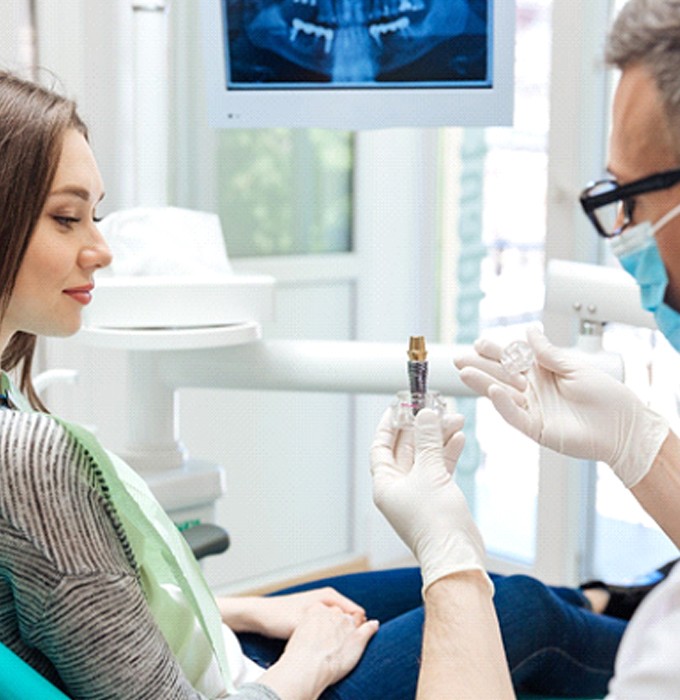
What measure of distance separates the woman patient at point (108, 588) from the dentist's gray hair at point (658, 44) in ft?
1.62

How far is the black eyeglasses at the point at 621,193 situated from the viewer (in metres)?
1.04

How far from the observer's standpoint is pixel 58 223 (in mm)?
1344

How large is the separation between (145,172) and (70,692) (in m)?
1.14

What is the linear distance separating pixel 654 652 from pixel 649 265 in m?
0.43

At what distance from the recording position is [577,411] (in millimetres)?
1482

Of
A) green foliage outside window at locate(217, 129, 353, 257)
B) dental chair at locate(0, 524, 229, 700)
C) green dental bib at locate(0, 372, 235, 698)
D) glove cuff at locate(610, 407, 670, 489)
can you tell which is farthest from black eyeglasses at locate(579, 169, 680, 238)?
green foliage outside window at locate(217, 129, 353, 257)

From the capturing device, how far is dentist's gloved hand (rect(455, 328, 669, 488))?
4.76ft

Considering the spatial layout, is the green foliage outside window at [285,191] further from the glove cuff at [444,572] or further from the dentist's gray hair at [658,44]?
the dentist's gray hair at [658,44]

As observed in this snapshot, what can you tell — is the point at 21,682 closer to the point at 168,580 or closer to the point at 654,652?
the point at 168,580

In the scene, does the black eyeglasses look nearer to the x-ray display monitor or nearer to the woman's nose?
the woman's nose

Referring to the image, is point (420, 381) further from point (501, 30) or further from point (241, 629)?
point (501, 30)

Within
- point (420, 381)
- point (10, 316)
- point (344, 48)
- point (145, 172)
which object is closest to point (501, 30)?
point (344, 48)

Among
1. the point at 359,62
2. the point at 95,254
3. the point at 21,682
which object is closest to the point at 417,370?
the point at 95,254

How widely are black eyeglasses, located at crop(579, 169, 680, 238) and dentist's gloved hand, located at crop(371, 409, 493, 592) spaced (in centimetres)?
31
